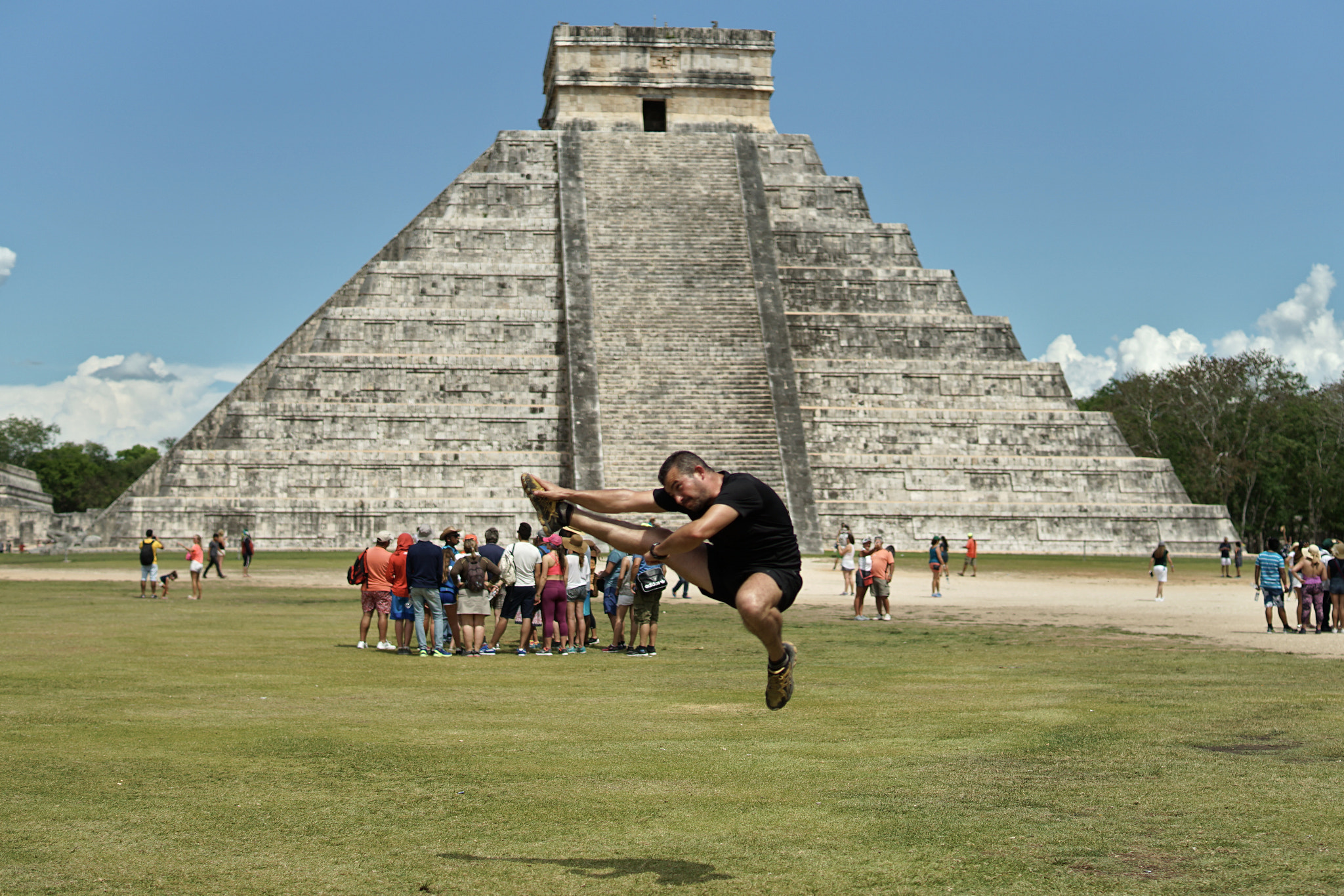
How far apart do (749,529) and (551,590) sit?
886cm

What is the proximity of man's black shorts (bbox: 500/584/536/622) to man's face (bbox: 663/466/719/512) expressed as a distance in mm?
8902

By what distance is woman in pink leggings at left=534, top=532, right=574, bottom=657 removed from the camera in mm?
15234

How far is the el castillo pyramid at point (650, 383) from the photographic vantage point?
35.8 meters

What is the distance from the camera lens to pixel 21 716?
31.5ft

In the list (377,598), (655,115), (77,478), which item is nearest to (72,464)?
(77,478)

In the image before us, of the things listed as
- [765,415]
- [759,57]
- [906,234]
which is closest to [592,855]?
[765,415]

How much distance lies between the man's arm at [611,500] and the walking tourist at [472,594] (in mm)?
8123

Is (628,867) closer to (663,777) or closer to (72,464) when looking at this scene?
(663,777)

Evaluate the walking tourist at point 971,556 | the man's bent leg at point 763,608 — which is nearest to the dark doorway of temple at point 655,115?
the walking tourist at point 971,556

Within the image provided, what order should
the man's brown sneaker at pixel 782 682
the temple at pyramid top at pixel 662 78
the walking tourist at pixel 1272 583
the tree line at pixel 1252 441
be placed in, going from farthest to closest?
the tree line at pixel 1252 441, the temple at pyramid top at pixel 662 78, the walking tourist at pixel 1272 583, the man's brown sneaker at pixel 782 682

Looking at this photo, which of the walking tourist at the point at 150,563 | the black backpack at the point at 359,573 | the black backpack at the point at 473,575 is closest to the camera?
the black backpack at the point at 473,575

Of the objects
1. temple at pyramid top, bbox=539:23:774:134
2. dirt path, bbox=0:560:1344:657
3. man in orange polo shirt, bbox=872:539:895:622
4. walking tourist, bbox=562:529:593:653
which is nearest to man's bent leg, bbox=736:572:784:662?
walking tourist, bbox=562:529:593:653

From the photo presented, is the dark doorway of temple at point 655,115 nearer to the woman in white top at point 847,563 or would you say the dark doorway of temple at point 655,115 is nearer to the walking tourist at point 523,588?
the woman in white top at point 847,563

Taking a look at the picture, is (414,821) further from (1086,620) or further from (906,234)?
(906,234)
